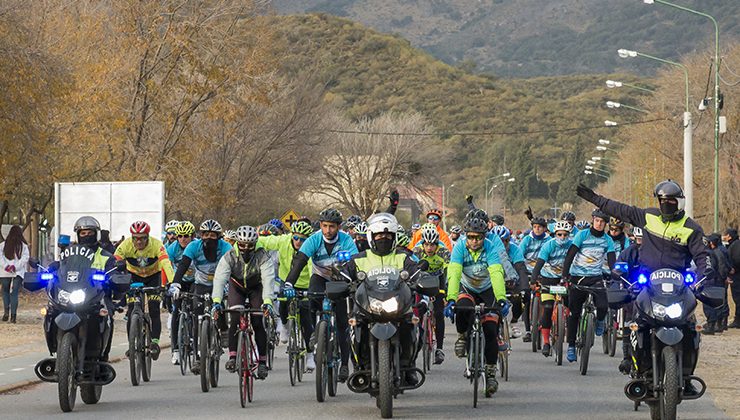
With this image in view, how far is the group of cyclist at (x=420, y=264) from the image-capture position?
13.6 metres

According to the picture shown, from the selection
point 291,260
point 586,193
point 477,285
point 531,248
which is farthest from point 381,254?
point 531,248

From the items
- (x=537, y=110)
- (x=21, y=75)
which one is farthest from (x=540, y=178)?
(x=21, y=75)

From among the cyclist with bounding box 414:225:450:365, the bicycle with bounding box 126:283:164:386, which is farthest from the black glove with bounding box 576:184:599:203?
the bicycle with bounding box 126:283:164:386

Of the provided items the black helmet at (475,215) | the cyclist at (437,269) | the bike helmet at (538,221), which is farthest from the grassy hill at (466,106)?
the black helmet at (475,215)

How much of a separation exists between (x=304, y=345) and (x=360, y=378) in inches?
160

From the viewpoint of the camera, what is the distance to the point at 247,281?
15.6 metres

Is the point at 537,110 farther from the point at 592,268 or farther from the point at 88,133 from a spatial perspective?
the point at 592,268

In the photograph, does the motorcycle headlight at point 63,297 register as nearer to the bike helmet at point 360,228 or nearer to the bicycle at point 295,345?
the bicycle at point 295,345

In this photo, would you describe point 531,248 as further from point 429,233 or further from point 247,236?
point 247,236

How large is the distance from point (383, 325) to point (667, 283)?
2564 millimetres

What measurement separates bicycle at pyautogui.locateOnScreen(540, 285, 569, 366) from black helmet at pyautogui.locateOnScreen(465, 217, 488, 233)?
13.3 feet

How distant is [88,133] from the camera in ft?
137

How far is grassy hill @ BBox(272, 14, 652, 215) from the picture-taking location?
148 meters

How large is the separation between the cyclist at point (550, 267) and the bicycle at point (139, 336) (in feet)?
17.4
